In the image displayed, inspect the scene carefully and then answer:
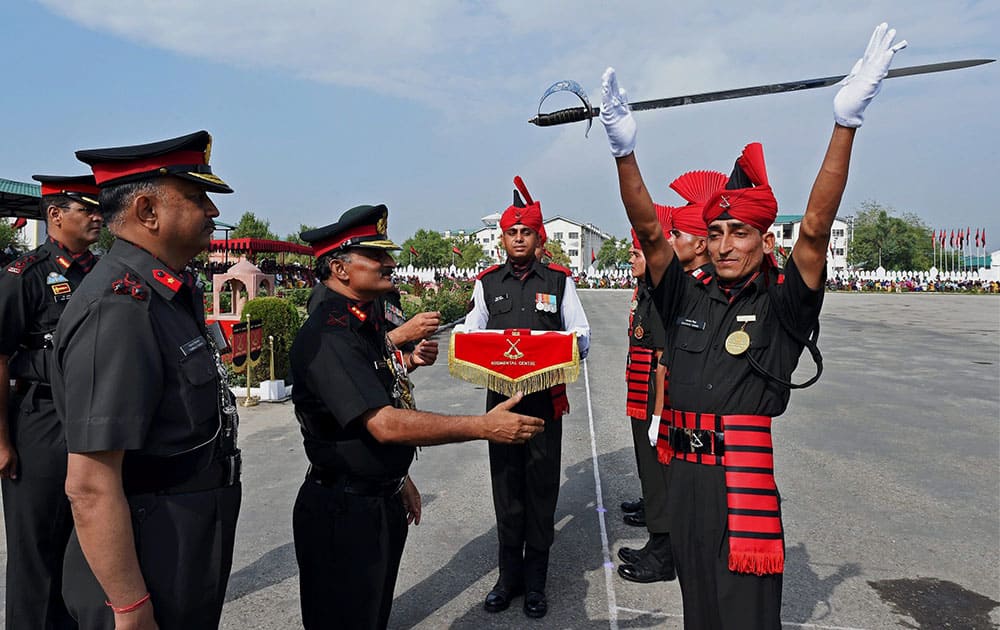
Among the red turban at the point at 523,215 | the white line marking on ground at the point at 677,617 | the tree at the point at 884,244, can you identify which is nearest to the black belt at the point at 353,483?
the white line marking on ground at the point at 677,617

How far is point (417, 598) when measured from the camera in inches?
156

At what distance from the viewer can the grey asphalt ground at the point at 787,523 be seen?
384 centimetres

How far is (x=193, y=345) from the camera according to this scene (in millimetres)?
1931

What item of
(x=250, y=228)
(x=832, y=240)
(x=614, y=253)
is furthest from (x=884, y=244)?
(x=250, y=228)

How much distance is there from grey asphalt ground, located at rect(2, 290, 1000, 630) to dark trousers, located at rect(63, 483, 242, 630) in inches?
28.2

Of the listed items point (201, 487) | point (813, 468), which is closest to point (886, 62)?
point (201, 487)

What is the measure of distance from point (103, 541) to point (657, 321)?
11.6 feet

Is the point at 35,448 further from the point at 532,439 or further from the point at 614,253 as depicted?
the point at 614,253

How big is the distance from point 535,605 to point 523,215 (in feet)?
7.87

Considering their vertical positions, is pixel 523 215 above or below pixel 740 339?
above

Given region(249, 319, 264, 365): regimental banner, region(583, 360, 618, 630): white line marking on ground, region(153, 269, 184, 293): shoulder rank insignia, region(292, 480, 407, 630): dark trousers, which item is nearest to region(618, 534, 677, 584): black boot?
region(583, 360, 618, 630): white line marking on ground

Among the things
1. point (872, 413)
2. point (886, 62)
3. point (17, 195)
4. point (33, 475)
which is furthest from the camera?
point (17, 195)

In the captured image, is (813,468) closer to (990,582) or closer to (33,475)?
(990,582)

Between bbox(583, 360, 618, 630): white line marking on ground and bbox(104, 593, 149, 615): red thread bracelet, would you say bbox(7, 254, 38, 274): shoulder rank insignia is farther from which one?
bbox(583, 360, 618, 630): white line marking on ground
